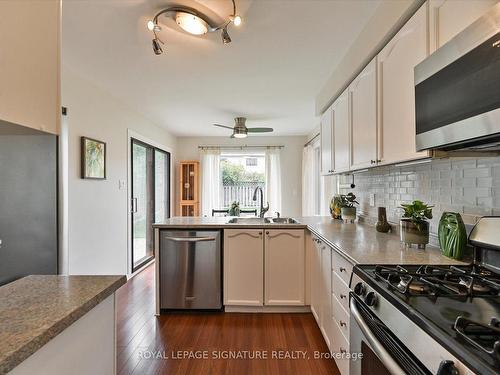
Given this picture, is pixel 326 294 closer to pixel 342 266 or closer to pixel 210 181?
pixel 342 266

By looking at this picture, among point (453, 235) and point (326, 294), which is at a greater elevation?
point (453, 235)

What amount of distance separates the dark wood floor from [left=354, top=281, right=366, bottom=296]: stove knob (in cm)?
102

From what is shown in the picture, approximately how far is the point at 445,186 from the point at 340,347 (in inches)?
45.5

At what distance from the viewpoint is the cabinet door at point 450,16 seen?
104cm

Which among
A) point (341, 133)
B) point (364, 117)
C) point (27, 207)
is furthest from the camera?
point (341, 133)

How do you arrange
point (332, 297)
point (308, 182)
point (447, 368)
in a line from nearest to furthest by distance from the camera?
point (447, 368) < point (332, 297) < point (308, 182)

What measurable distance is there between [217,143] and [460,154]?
17.7ft

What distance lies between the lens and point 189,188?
20.0 feet

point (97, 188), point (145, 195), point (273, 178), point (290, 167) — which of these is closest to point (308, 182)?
point (290, 167)

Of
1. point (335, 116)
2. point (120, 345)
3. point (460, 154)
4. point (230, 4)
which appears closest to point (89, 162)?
point (120, 345)

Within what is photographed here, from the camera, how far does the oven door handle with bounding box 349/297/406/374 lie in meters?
0.87

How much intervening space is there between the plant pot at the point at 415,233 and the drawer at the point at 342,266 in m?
0.40

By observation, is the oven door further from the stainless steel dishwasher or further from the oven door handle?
the stainless steel dishwasher

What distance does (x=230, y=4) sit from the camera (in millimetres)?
1696
